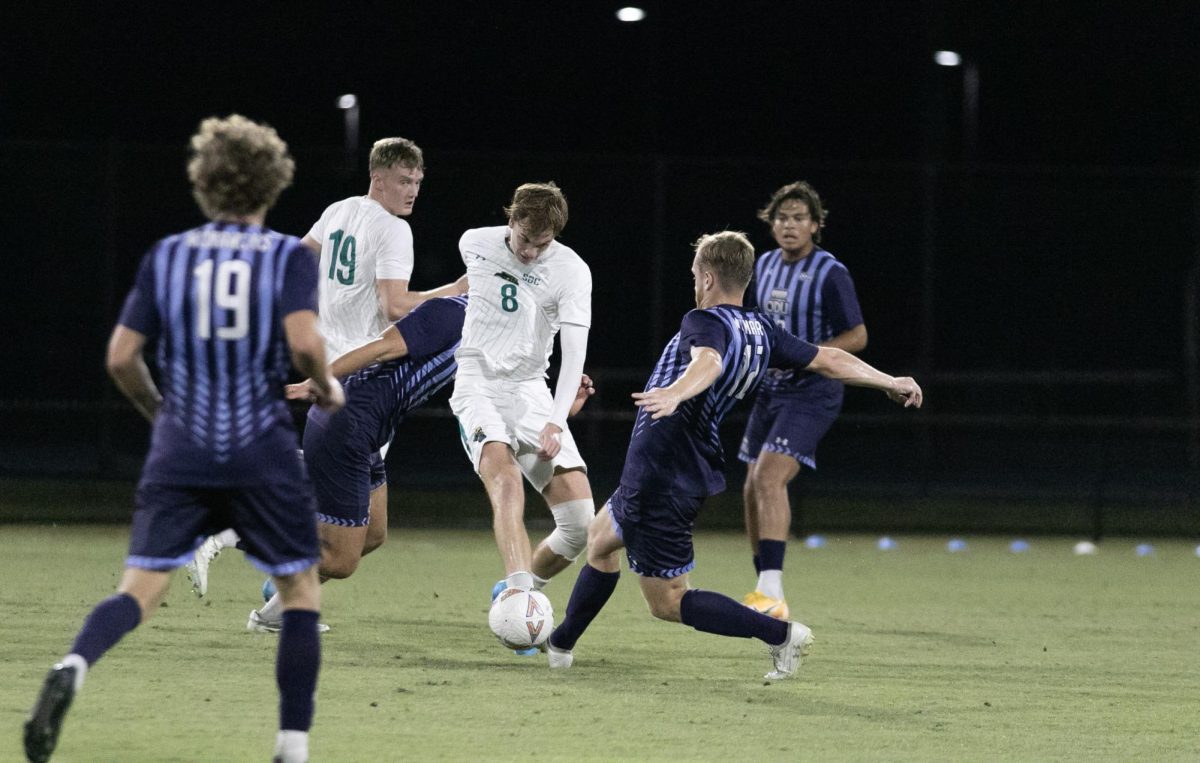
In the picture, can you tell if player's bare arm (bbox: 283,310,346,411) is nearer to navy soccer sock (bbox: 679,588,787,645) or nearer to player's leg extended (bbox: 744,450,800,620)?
navy soccer sock (bbox: 679,588,787,645)

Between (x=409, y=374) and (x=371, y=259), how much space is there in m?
0.49

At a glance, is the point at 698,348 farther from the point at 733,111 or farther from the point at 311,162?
the point at 733,111

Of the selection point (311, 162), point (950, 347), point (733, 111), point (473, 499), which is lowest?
point (473, 499)

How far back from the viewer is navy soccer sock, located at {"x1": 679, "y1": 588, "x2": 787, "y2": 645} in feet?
20.0

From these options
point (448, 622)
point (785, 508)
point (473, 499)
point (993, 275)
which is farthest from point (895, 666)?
point (993, 275)

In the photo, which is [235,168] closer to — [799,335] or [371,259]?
[371,259]

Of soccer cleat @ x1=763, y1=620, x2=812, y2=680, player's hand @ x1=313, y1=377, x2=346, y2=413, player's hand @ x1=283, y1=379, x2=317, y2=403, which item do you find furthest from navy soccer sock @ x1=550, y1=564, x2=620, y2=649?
player's hand @ x1=313, y1=377, x2=346, y2=413

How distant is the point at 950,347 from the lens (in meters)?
19.7

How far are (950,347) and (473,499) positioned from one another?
6589mm

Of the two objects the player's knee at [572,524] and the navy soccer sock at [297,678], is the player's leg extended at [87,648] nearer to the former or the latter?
the navy soccer sock at [297,678]

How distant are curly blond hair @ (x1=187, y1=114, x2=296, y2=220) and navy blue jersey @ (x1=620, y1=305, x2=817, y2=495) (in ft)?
6.52

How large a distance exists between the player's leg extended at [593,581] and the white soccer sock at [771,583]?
1599 millimetres

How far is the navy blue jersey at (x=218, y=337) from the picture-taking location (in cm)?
426

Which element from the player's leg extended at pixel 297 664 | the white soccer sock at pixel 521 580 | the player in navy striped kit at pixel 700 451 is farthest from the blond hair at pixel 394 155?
the player's leg extended at pixel 297 664
